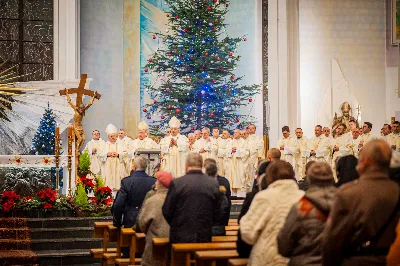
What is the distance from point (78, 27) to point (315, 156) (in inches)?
301

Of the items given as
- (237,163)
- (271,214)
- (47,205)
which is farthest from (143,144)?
(271,214)

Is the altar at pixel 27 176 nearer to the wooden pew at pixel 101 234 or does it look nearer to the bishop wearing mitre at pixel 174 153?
the bishop wearing mitre at pixel 174 153

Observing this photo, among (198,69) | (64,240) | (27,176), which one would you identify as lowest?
(64,240)

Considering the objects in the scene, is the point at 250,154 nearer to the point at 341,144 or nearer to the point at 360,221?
the point at 341,144

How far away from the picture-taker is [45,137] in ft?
61.8

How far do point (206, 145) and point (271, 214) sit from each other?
1271 centimetres

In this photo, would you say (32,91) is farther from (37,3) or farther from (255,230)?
(255,230)

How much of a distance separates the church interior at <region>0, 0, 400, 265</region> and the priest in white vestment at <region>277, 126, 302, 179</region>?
0.03 m

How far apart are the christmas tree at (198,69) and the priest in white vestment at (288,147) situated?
3884 millimetres

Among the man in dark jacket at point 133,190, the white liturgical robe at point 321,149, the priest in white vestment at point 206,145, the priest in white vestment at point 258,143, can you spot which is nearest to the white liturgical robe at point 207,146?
the priest in white vestment at point 206,145

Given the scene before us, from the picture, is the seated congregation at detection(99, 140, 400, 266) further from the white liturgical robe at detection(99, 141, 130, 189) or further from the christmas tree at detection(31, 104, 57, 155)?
the christmas tree at detection(31, 104, 57, 155)

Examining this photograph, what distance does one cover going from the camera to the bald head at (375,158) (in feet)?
17.2

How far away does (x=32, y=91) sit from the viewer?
2059 cm

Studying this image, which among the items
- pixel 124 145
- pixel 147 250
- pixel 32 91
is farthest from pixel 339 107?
pixel 147 250
